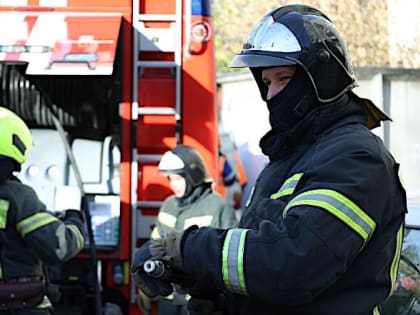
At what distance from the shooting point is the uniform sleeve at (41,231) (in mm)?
3934

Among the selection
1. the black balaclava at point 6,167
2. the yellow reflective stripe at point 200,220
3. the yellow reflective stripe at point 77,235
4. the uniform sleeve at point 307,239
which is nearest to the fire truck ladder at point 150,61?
the yellow reflective stripe at point 200,220

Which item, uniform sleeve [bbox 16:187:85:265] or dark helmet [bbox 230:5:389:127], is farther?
uniform sleeve [bbox 16:187:85:265]

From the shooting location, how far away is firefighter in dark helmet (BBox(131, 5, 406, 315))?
1.99m

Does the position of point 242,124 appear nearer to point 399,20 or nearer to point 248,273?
point 248,273

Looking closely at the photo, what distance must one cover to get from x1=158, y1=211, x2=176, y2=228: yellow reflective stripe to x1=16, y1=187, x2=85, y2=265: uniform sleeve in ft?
2.91

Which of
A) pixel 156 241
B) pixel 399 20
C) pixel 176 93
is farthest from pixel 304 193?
pixel 399 20

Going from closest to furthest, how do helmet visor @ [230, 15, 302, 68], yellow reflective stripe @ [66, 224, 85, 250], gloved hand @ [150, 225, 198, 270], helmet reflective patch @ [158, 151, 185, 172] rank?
gloved hand @ [150, 225, 198, 270] → helmet visor @ [230, 15, 302, 68] → yellow reflective stripe @ [66, 224, 85, 250] → helmet reflective patch @ [158, 151, 185, 172]

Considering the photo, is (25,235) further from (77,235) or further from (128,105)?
(128,105)

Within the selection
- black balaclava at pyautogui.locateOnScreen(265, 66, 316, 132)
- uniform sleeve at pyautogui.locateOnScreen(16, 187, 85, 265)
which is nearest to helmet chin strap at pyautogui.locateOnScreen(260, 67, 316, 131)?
black balaclava at pyautogui.locateOnScreen(265, 66, 316, 132)

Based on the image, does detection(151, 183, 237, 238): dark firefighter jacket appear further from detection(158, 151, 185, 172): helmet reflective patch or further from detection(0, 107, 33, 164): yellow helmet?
detection(0, 107, 33, 164): yellow helmet

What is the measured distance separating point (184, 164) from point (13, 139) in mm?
1042

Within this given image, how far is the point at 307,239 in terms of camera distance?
6.46ft

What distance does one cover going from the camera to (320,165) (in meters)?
2.09

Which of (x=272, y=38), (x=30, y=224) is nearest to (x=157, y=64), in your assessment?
(x=30, y=224)
